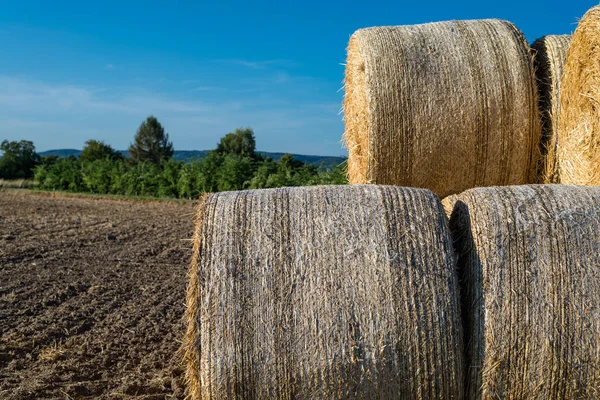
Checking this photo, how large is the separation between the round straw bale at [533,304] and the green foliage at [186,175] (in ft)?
34.4

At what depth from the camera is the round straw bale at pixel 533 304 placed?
2.81 m

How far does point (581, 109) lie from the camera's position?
13.9ft

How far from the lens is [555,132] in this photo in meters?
4.59

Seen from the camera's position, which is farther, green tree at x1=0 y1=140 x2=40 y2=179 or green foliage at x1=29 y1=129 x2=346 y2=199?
green tree at x1=0 y1=140 x2=40 y2=179

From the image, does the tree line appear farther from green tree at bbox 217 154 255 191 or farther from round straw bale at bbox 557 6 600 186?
round straw bale at bbox 557 6 600 186

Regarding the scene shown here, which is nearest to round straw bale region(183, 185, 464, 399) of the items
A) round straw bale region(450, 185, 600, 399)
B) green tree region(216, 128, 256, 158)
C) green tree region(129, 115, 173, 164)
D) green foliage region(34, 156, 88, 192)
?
round straw bale region(450, 185, 600, 399)

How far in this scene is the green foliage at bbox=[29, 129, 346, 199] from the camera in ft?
55.1

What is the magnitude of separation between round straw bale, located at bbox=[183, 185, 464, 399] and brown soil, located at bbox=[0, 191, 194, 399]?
142 cm

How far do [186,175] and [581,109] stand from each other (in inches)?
640

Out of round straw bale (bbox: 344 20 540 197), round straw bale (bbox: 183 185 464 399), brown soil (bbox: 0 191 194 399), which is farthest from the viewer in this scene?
round straw bale (bbox: 344 20 540 197)

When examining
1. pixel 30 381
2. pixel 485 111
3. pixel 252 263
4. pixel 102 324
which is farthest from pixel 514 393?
pixel 102 324

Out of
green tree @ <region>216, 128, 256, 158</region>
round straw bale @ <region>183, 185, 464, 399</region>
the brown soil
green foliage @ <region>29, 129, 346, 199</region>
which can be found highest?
green tree @ <region>216, 128, 256, 158</region>

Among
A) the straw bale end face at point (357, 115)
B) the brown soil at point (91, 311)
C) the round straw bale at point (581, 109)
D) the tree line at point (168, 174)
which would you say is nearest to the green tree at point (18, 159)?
the tree line at point (168, 174)

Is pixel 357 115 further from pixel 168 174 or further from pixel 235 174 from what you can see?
pixel 168 174
